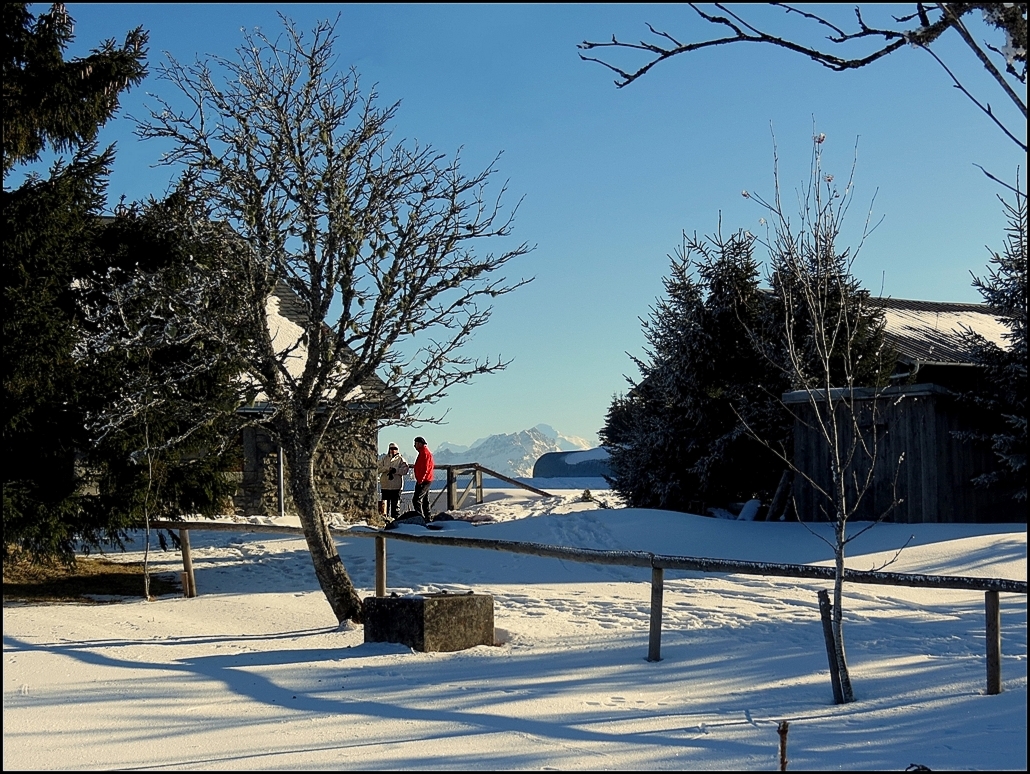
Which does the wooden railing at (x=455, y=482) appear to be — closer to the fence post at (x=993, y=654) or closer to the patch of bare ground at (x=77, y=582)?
the patch of bare ground at (x=77, y=582)

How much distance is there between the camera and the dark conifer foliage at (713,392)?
64.4 feet

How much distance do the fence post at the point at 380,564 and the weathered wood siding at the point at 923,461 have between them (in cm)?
762

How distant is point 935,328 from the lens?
2156 cm

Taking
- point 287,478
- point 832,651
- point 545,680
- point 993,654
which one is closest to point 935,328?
point 287,478

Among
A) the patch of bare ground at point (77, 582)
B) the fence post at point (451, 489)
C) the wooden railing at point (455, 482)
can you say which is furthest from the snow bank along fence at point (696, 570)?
the wooden railing at point (455, 482)

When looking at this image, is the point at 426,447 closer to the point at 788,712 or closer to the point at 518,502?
the point at 518,502

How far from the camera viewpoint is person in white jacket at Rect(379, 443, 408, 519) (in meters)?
19.9

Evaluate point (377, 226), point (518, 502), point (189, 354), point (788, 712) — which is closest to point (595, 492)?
point (518, 502)

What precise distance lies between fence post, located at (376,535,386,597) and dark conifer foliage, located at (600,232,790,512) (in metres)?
9.25

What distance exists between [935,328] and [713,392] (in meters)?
5.74

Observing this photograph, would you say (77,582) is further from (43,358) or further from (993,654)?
(993,654)

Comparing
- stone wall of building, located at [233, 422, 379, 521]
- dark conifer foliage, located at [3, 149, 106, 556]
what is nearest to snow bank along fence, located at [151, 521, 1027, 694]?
dark conifer foliage, located at [3, 149, 106, 556]

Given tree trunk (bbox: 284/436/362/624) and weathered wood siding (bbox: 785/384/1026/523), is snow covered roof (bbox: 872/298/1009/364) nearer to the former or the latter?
weathered wood siding (bbox: 785/384/1026/523)

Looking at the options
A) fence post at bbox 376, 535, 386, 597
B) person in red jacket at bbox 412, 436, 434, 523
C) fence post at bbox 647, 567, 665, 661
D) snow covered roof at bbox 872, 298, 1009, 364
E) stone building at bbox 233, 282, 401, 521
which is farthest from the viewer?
stone building at bbox 233, 282, 401, 521
